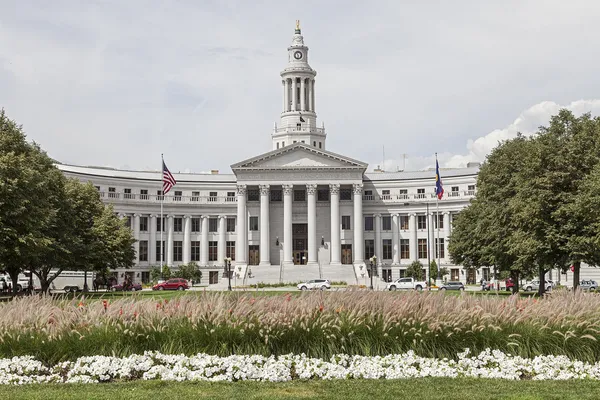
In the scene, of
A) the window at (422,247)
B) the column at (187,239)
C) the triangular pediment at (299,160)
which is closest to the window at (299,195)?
the triangular pediment at (299,160)

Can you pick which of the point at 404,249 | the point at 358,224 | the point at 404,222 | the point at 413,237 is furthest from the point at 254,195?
the point at 413,237

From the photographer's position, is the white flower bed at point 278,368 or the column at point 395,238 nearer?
the white flower bed at point 278,368

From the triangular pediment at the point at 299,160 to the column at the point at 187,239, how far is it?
15.0 meters

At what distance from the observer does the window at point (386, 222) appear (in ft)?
388

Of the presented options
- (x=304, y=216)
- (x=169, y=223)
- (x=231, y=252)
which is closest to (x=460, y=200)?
(x=304, y=216)

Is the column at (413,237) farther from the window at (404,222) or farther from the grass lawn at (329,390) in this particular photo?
the grass lawn at (329,390)

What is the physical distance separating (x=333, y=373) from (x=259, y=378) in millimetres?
1533

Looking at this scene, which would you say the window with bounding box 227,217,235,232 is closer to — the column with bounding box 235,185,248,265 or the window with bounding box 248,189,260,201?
the window with bounding box 248,189,260,201

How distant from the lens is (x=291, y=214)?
4373 inches

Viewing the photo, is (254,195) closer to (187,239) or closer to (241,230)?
(241,230)

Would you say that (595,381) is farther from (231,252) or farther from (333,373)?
(231,252)

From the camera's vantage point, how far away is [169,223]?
11731 centimetres

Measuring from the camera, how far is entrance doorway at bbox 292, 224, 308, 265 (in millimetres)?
113250

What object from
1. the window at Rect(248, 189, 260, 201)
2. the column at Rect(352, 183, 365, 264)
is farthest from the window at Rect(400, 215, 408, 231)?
the window at Rect(248, 189, 260, 201)
